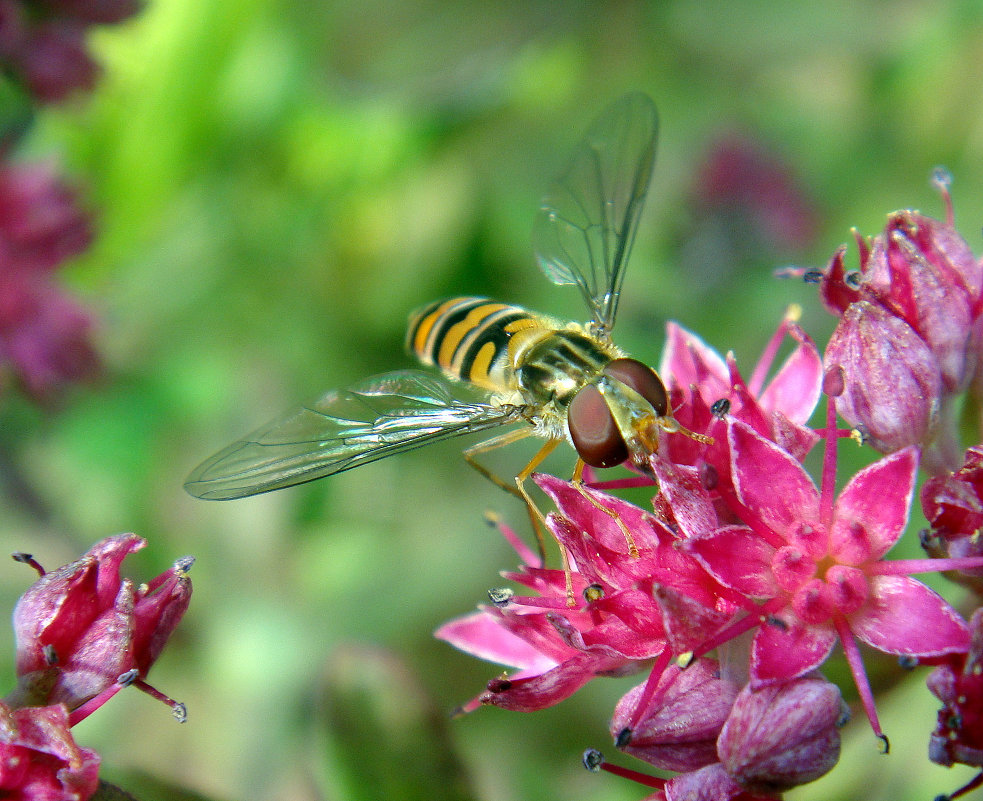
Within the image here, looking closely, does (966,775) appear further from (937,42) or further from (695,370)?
(937,42)

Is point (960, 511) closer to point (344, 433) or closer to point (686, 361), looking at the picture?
point (686, 361)

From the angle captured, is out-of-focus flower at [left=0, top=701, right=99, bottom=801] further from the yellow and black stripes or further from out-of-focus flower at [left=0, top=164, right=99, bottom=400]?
out-of-focus flower at [left=0, top=164, right=99, bottom=400]

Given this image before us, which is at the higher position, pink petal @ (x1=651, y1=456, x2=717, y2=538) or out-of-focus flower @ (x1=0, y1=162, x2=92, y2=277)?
out-of-focus flower @ (x1=0, y1=162, x2=92, y2=277)

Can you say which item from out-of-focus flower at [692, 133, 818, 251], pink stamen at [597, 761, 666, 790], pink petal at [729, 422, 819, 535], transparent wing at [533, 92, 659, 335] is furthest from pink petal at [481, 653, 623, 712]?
out-of-focus flower at [692, 133, 818, 251]

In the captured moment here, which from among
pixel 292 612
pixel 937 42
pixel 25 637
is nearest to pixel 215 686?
pixel 292 612

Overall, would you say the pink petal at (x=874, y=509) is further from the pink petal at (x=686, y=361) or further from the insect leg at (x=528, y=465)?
the insect leg at (x=528, y=465)

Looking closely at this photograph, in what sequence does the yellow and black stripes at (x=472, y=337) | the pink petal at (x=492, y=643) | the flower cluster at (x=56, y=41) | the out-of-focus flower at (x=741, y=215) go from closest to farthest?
the pink petal at (x=492, y=643) < the yellow and black stripes at (x=472, y=337) < the flower cluster at (x=56, y=41) < the out-of-focus flower at (x=741, y=215)

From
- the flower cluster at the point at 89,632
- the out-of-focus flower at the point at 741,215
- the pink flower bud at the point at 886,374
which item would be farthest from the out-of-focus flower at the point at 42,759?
the out-of-focus flower at the point at 741,215
